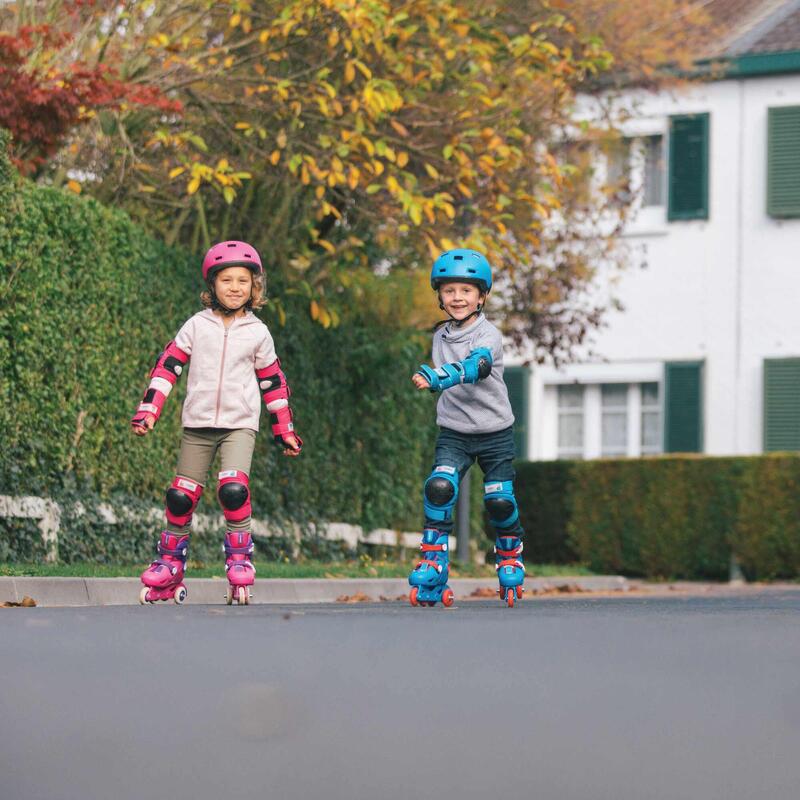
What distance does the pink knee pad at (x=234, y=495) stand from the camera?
9.71 meters

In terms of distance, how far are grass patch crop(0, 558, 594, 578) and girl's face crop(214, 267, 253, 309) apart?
186 cm

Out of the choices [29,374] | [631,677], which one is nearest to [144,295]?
[29,374]

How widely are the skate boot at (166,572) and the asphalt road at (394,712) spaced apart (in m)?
2.20

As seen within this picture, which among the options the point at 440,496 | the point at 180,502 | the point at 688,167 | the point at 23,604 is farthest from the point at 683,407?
the point at 23,604

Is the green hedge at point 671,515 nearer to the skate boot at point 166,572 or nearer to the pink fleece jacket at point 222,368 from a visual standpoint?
the pink fleece jacket at point 222,368

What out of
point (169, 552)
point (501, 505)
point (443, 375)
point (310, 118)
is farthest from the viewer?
point (310, 118)

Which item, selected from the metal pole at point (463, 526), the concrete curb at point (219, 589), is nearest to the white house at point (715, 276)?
the metal pole at point (463, 526)

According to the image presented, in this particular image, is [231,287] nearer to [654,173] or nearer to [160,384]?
[160,384]

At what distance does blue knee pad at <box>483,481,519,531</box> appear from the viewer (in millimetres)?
9938

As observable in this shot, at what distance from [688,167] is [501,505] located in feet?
51.2

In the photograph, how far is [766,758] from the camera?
4520mm

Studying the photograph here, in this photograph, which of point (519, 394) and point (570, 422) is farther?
point (570, 422)

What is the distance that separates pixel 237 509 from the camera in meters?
9.75

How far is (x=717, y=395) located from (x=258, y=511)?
1025 centimetres
